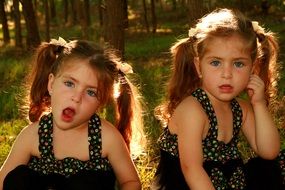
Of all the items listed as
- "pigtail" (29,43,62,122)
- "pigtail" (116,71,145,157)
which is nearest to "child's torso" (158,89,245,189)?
"pigtail" (116,71,145,157)

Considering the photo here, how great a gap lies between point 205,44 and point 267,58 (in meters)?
0.59

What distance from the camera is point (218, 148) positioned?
3.39 metres

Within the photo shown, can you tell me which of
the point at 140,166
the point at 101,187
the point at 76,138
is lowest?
the point at 140,166

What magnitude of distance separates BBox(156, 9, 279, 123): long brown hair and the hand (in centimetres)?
13

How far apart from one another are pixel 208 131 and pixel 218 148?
0.13 metres

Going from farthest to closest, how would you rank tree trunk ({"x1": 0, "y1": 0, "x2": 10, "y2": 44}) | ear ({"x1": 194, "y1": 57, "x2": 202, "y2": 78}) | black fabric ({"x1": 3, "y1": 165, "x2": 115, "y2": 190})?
tree trunk ({"x1": 0, "y1": 0, "x2": 10, "y2": 44}) < ear ({"x1": 194, "y1": 57, "x2": 202, "y2": 78}) < black fabric ({"x1": 3, "y1": 165, "x2": 115, "y2": 190})

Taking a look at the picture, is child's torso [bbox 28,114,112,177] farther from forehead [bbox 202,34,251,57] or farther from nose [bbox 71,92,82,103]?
forehead [bbox 202,34,251,57]

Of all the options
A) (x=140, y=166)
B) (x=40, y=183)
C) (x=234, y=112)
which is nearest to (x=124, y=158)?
(x=40, y=183)

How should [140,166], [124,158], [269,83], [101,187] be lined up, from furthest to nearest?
[140,166]
[269,83]
[124,158]
[101,187]

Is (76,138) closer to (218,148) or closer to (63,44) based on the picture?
(63,44)

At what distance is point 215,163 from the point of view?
338cm

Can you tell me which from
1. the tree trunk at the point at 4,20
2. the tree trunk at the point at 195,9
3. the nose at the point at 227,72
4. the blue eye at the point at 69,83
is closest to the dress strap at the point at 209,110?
the nose at the point at 227,72

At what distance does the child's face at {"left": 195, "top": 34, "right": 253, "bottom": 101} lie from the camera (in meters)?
3.20

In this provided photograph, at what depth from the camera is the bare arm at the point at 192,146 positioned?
3.18m
